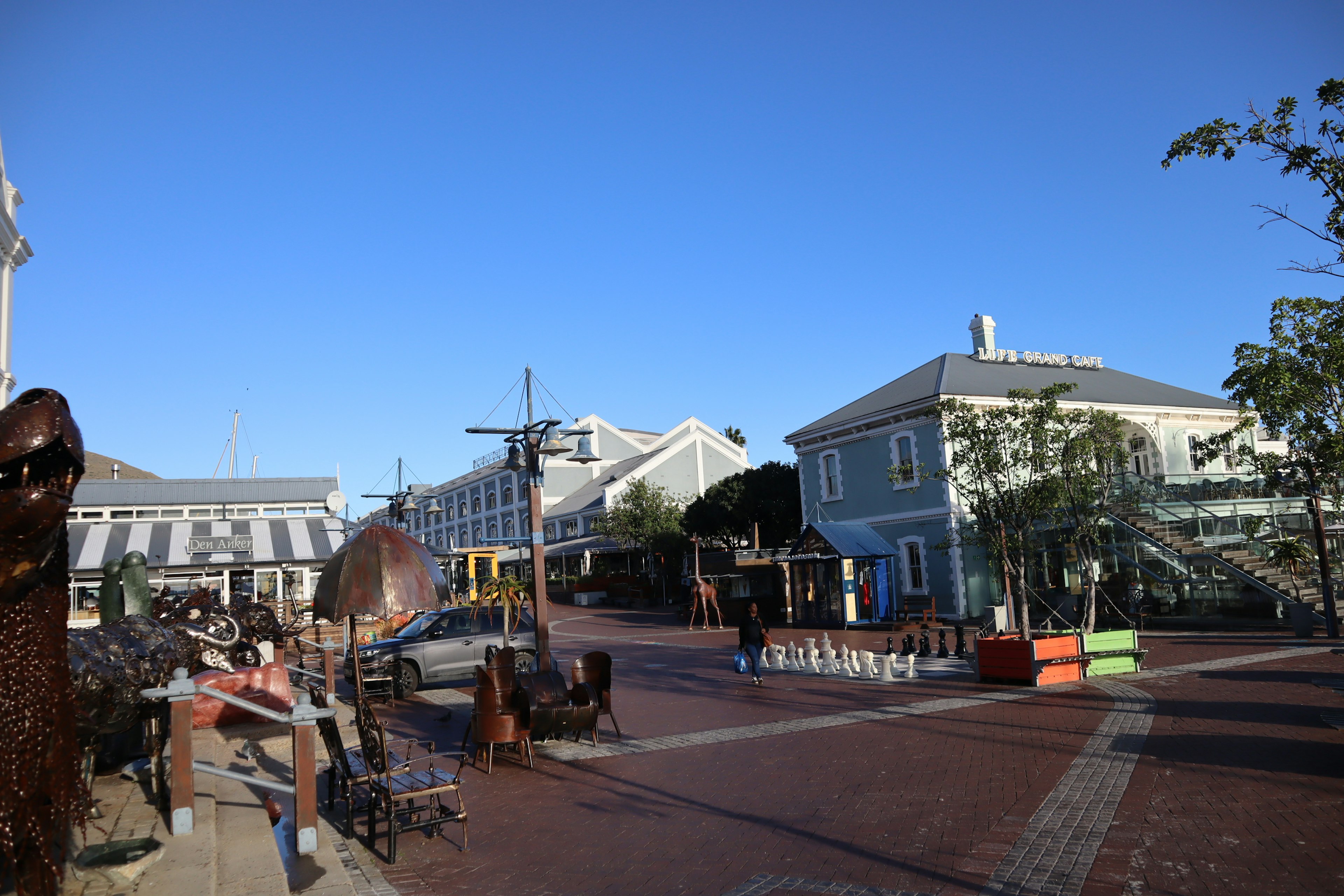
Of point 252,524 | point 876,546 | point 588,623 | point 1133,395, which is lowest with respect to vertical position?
point 588,623

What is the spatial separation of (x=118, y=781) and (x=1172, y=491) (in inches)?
1033

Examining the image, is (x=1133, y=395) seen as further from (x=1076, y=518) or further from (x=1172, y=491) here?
(x=1076, y=518)

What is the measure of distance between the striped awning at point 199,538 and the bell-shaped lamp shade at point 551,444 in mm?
18371

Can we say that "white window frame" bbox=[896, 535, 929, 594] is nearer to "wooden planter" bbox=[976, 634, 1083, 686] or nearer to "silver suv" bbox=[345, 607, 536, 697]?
"wooden planter" bbox=[976, 634, 1083, 686]

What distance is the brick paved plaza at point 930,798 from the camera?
5.99 meters

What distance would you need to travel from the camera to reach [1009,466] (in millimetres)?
16062

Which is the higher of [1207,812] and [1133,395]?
[1133,395]

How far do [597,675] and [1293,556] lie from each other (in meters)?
17.4

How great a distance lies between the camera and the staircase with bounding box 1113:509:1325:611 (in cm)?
2020

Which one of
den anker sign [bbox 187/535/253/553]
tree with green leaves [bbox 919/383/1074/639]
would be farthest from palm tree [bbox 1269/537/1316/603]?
den anker sign [bbox 187/535/253/553]

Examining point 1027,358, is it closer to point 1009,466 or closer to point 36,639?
point 1009,466

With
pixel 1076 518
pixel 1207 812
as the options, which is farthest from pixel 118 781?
pixel 1076 518

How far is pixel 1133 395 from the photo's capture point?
34250 millimetres

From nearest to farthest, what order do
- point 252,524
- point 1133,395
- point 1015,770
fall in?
point 1015,770, point 252,524, point 1133,395
